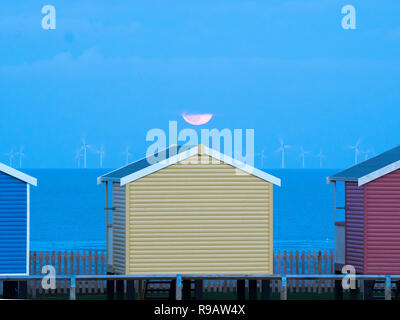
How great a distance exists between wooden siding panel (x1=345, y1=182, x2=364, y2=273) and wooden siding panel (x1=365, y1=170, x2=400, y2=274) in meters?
0.22

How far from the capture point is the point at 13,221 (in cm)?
2684

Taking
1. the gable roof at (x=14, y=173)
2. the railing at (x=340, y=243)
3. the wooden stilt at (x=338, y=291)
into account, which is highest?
the gable roof at (x=14, y=173)

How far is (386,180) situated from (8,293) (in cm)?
1077

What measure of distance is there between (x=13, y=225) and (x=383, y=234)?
9.98 meters

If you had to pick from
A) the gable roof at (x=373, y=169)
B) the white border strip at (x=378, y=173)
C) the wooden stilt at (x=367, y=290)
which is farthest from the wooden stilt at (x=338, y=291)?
the white border strip at (x=378, y=173)

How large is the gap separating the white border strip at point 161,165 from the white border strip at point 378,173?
455 cm

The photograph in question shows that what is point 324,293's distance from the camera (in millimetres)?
32594

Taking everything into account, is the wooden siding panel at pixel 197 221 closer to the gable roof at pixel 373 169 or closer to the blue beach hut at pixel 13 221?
the gable roof at pixel 373 169

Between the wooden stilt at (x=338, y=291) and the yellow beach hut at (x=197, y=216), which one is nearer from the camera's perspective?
the yellow beach hut at (x=197, y=216)

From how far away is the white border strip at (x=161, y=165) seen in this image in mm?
26422

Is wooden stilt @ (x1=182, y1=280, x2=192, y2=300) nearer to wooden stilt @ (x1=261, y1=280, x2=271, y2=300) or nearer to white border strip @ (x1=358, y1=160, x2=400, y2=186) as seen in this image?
wooden stilt @ (x1=261, y1=280, x2=271, y2=300)

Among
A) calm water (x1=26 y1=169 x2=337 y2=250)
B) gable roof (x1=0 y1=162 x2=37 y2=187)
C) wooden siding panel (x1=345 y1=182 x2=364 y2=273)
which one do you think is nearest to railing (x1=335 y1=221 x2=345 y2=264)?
wooden siding panel (x1=345 y1=182 x2=364 y2=273)

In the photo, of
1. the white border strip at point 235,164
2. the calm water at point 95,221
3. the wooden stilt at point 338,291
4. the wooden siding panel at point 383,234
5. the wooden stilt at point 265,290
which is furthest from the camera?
the calm water at point 95,221

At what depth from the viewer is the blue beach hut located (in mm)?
26734
